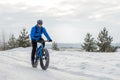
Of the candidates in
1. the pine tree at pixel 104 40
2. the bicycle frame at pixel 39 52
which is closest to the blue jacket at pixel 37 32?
the bicycle frame at pixel 39 52

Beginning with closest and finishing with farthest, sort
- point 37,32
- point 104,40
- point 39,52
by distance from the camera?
1. point 37,32
2. point 39,52
3. point 104,40

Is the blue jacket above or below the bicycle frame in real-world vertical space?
above

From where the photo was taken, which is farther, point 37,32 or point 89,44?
point 89,44

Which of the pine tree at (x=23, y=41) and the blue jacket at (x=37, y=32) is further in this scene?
the pine tree at (x=23, y=41)

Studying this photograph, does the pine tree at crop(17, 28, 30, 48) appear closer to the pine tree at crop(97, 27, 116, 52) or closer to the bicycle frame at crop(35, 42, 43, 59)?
the pine tree at crop(97, 27, 116, 52)

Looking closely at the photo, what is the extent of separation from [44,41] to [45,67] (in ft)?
3.39

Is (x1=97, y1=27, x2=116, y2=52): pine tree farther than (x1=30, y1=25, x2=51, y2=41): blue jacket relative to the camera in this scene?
Yes

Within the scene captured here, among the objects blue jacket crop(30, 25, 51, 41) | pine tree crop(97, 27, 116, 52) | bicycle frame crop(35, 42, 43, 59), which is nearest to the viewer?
blue jacket crop(30, 25, 51, 41)

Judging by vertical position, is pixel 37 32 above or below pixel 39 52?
above

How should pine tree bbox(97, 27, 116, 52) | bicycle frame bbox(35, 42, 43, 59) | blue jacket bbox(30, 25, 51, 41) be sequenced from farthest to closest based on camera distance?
pine tree bbox(97, 27, 116, 52), bicycle frame bbox(35, 42, 43, 59), blue jacket bbox(30, 25, 51, 41)

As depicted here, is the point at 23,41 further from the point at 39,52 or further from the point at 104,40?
the point at 39,52

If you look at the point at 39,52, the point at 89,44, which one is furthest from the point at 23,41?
the point at 39,52

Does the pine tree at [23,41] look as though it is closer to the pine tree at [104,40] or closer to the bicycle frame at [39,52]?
the pine tree at [104,40]

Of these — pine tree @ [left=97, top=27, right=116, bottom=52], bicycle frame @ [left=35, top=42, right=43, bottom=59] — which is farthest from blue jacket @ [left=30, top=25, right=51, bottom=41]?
pine tree @ [left=97, top=27, right=116, bottom=52]
